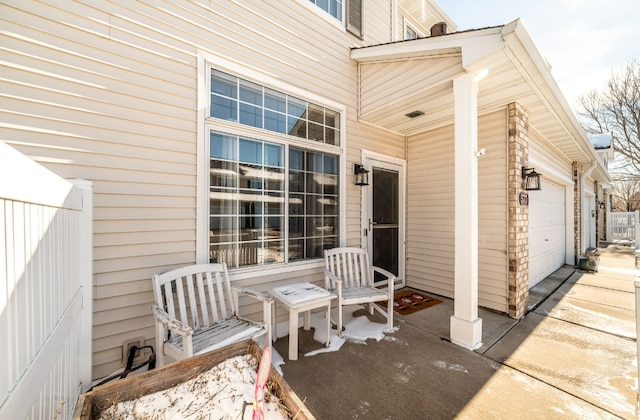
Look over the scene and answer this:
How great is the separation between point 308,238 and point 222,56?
225 cm

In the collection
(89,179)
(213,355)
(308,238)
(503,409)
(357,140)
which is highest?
(357,140)

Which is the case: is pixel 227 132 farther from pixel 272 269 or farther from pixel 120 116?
pixel 272 269

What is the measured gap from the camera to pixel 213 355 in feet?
4.38

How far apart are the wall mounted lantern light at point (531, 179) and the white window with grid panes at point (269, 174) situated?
2578mm

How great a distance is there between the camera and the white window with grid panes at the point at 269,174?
2650 mm

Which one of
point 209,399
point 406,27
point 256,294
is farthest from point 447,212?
point 209,399

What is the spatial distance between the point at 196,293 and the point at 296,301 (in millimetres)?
960

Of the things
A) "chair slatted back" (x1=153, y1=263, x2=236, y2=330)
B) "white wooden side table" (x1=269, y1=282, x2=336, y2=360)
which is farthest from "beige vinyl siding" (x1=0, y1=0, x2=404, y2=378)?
→ "white wooden side table" (x1=269, y1=282, x2=336, y2=360)

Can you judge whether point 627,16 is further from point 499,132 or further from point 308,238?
point 308,238

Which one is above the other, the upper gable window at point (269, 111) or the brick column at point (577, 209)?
the upper gable window at point (269, 111)

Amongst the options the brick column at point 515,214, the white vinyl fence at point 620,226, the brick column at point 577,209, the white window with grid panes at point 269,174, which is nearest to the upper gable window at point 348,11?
the white window with grid panes at point 269,174

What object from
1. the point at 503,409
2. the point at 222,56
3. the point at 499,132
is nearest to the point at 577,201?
the point at 499,132

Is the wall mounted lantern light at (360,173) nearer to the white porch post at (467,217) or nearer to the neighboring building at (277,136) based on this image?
the neighboring building at (277,136)

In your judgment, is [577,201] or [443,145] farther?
[577,201]
